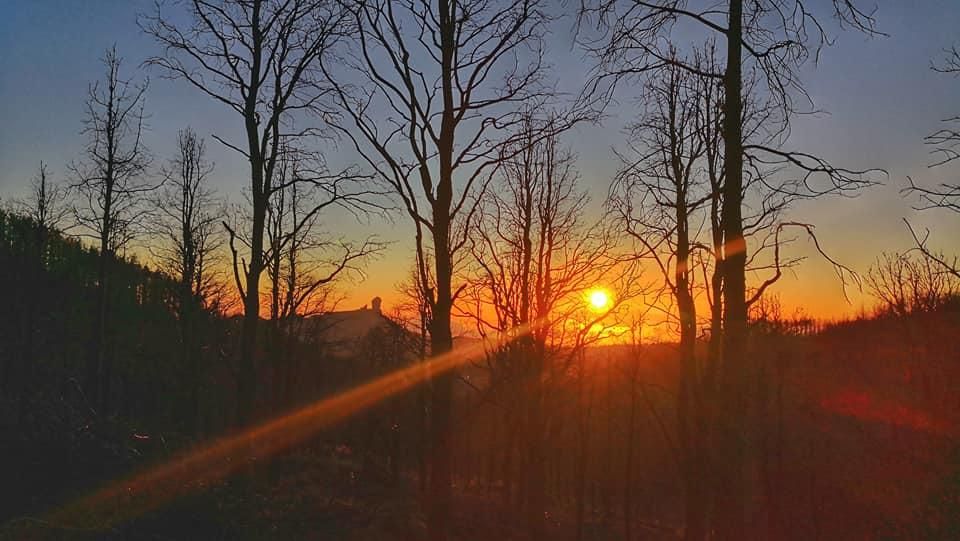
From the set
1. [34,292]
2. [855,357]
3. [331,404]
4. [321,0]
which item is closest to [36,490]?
[321,0]

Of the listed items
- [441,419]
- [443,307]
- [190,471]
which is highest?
[443,307]

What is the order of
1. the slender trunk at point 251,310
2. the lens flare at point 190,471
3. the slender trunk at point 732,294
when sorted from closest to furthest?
→ the slender trunk at point 732,294 → the lens flare at point 190,471 → the slender trunk at point 251,310

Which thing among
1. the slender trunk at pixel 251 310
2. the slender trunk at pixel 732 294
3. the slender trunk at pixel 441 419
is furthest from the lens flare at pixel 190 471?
the slender trunk at pixel 732 294

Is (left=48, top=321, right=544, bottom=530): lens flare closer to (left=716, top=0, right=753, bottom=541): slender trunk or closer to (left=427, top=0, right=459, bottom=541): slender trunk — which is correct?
(left=427, top=0, right=459, bottom=541): slender trunk

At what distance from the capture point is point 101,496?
1091 cm

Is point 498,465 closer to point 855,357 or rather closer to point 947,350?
point 855,357

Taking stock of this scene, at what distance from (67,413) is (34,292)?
8.11m

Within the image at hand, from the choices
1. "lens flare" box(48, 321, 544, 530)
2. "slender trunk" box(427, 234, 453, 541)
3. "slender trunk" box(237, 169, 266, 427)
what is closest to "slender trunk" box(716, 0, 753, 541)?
"slender trunk" box(427, 234, 453, 541)

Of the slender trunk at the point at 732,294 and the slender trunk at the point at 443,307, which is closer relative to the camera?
the slender trunk at the point at 732,294

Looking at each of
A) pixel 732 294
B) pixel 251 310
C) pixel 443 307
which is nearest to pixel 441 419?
pixel 443 307

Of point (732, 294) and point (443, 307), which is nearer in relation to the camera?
point (732, 294)

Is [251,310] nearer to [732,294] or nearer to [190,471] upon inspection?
[190,471]

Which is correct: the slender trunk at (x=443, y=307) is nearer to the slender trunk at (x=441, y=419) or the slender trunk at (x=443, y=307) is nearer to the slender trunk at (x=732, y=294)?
the slender trunk at (x=441, y=419)

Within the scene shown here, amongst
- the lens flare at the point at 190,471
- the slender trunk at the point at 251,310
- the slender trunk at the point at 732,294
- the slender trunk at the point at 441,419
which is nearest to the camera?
the slender trunk at the point at 732,294
